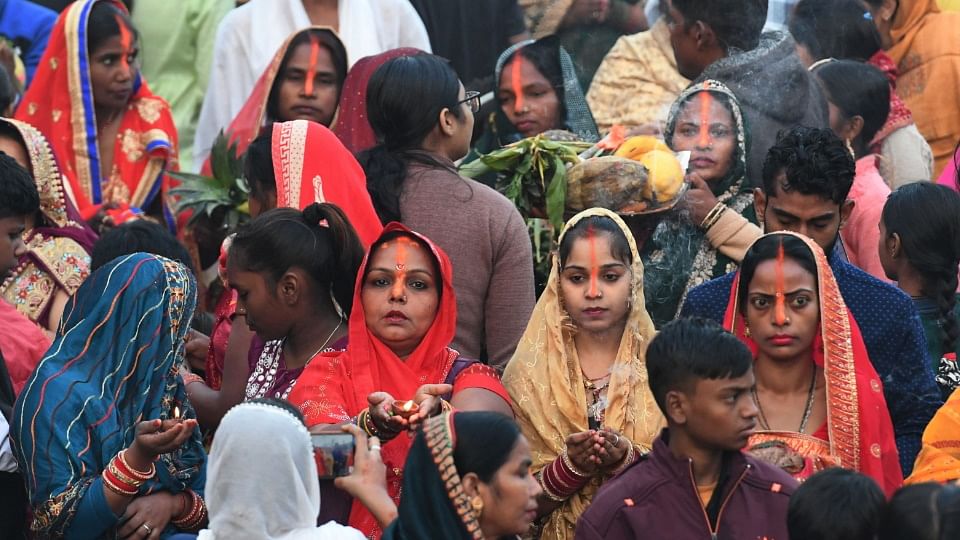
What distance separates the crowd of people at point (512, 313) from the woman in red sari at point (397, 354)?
1 cm

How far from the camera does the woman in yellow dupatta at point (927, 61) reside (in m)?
9.43

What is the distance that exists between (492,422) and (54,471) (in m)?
1.71

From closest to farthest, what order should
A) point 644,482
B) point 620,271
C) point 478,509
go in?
1. point 478,509
2. point 644,482
3. point 620,271

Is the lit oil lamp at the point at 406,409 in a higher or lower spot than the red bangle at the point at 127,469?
higher

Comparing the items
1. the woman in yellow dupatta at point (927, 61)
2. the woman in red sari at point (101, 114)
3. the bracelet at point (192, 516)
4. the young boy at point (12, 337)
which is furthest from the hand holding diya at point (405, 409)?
the woman in yellow dupatta at point (927, 61)

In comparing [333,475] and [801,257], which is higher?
[801,257]

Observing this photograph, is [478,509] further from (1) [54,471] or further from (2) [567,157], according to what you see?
(2) [567,157]

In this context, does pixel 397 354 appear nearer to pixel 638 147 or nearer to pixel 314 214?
pixel 314 214

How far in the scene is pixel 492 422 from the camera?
4.99 m

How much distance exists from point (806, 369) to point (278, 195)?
2.18m

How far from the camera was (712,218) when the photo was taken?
720 centimetres

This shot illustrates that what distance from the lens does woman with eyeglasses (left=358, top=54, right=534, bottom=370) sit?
6.70m

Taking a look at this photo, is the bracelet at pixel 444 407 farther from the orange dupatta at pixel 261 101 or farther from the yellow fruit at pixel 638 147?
the orange dupatta at pixel 261 101

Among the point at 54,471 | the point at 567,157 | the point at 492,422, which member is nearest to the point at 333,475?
the point at 492,422
